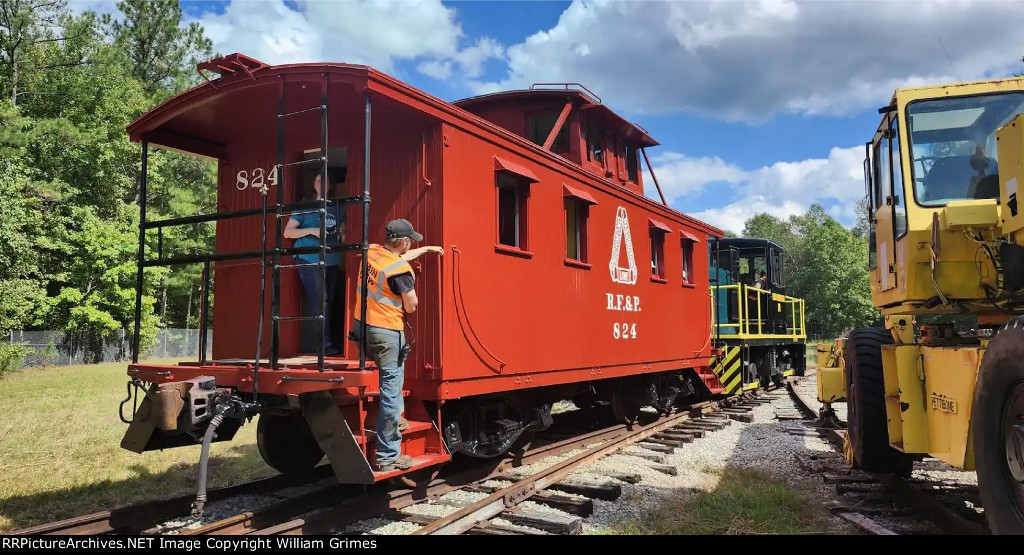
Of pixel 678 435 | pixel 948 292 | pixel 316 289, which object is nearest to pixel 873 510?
pixel 948 292

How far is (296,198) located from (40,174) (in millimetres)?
23495

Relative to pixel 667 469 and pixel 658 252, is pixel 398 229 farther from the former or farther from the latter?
pixel 658 252

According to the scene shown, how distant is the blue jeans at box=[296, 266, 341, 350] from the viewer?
582 centimetres

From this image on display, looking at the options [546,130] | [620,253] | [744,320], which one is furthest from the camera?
[744,320]

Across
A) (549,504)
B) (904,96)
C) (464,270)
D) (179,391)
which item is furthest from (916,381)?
(179,391)

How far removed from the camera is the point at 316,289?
5836 mm

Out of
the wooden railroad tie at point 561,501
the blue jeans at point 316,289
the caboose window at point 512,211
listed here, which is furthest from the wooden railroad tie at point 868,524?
the blue jeans at point 316,289

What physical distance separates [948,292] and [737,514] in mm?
2278

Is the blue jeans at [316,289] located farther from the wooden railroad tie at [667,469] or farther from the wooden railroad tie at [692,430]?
the wooden railroad tie at [692,430]

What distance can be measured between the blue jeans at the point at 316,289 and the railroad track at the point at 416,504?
1.39 meters

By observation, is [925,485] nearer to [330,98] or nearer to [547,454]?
[547,454]

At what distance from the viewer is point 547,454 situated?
24.4ft

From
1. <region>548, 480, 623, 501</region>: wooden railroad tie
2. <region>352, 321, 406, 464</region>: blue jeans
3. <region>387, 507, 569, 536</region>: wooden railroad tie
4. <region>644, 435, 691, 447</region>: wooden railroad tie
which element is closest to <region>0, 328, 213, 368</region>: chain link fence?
<region>644, 435, 691, 447</region>: wooden railroad tie
